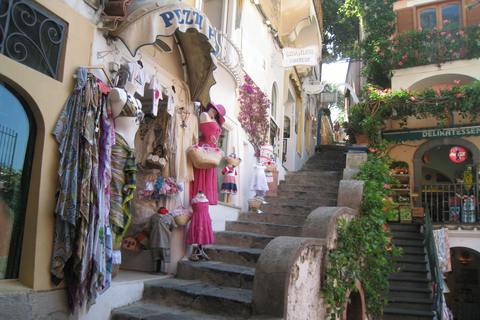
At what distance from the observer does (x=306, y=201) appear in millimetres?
8117

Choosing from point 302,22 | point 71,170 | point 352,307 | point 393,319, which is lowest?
point 393,319

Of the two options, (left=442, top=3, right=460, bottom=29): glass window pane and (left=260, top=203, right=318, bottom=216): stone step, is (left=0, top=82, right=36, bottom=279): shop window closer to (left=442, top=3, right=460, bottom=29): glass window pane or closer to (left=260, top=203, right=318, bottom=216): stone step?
(left=260, top=203, right=318, bottom=216): stone step

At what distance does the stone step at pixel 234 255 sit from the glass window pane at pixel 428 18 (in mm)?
12436

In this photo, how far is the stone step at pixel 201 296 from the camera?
414 cm

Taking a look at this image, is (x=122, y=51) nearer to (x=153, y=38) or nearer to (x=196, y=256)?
(x=153, y=38)

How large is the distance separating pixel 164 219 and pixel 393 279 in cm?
661

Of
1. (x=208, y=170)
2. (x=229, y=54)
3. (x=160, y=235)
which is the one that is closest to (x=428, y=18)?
(x=229, y=54)

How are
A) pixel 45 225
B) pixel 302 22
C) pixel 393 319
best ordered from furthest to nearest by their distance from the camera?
pixel 302 22
pixel 393 319
pixel 45 225

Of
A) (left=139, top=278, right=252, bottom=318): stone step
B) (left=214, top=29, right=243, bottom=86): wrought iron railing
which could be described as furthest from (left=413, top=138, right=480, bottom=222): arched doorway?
(left=139, top=278, right=252, bottom=318): stone step

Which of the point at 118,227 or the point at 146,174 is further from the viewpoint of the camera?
the point at 146,174

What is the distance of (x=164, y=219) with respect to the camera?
511cm

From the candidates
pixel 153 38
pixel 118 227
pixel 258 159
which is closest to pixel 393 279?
pixel 258 159

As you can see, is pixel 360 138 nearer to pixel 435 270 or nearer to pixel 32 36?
pixel 435 270

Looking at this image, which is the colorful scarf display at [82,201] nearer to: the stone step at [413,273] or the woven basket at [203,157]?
the woven basket at [203,157]
